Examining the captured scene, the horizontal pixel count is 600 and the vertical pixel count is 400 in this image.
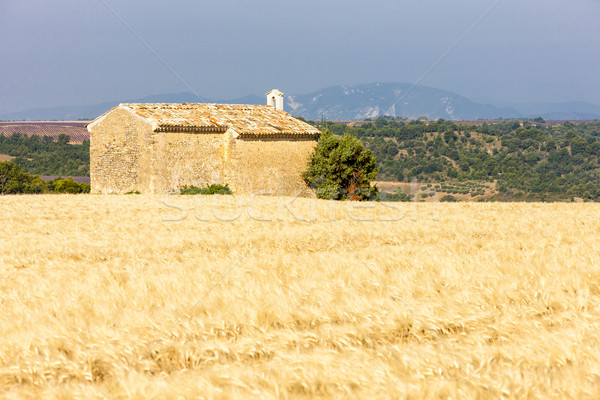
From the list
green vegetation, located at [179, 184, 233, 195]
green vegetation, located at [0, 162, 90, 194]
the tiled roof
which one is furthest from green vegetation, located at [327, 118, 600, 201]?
green vegetation, located at [179, 184, 233, 195]

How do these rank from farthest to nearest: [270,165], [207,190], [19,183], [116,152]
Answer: [19,183], [270,165], [116,152], [207,190]

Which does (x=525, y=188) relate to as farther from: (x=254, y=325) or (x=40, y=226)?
(x=254, y=325)

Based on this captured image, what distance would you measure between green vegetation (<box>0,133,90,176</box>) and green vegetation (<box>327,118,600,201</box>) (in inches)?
923

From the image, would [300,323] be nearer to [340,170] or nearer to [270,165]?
[270,165]

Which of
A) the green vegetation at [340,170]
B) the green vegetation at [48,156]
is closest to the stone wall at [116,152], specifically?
the green vegetation at [340,170]

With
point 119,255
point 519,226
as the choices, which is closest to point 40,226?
point 119,255

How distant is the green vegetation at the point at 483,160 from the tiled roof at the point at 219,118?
89.9ft

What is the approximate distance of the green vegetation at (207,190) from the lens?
74.2 ft

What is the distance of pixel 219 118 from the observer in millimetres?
24312

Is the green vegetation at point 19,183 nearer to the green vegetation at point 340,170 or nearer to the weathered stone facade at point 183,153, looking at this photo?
the weathered stone facade at point 183,153

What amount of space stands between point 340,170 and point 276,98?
6.61 m

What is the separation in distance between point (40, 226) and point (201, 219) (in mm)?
3244

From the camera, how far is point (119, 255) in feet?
26.9

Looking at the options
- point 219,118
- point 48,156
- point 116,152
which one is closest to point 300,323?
point 219,118
